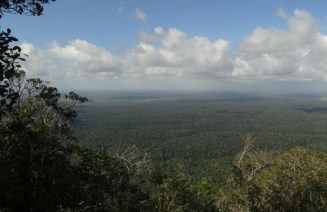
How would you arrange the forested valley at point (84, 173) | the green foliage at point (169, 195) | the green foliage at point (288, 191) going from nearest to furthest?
the forested valley at point (84, 173)
the green foliage at point (169, 195)
the green foliage at point (288, 191)

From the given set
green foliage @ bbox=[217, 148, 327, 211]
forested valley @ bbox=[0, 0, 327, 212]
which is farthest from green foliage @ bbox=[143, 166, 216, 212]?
green foliage @ bbox=[217, 148, 327, 211]

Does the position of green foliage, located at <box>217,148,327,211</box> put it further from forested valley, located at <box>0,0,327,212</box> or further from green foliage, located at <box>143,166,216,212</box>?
green foliage, located at <box>143,166,216,212</box>

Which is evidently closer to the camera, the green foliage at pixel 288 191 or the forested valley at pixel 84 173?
the forested valley at pixel 84 173

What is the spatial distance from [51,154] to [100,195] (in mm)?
2314

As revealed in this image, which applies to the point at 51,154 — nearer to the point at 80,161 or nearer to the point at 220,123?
the point at 80,161

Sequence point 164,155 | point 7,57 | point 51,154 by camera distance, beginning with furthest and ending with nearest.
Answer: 1. point 164,155
2. point 51,154
3. point 7,57

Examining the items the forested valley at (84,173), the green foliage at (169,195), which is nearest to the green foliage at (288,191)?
the forested valley at (84,173)

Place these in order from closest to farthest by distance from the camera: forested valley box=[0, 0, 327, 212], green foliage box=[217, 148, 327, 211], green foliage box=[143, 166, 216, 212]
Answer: forested valley box=[0, 0, 327, 212] → green foliage box=[143, 166, 216, 212] → green foliage box=[217, 148, 327, 211]

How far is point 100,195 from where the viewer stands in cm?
771

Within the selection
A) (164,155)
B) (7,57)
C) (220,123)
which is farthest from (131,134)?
(7,57)

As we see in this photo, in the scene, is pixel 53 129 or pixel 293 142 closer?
pixel 53 129

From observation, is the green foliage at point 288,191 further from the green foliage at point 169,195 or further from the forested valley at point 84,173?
the green foliage at point 169,195

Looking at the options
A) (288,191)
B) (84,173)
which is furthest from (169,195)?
(288,191)

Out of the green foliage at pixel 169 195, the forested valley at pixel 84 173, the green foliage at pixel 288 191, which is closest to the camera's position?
the forested valley at pixel 84 173
